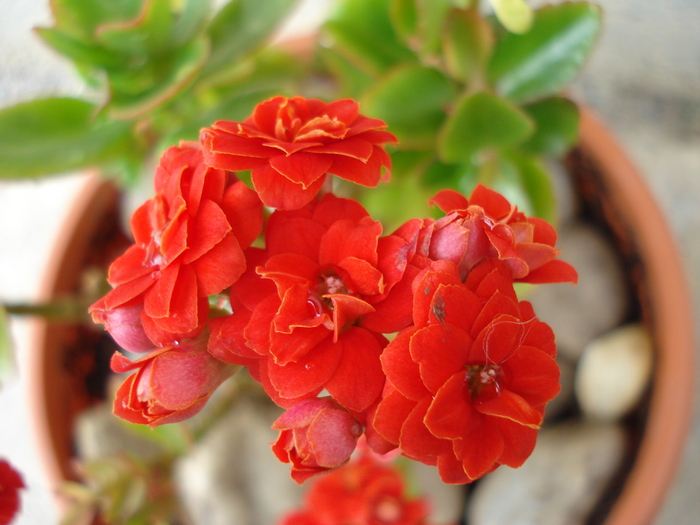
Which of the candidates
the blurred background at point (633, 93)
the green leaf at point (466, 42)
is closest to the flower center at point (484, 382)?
the green leaf at point (466, 42)

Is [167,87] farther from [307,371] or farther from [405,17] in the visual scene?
[307,371]

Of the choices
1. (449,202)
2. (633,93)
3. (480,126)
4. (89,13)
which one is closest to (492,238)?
(449,202)

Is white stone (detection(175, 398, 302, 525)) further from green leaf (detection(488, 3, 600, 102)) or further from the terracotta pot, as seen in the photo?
green leaf (detection(488, 3, 600, 102))

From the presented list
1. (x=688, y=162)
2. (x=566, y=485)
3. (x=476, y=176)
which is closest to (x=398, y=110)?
(x=476, y=176)

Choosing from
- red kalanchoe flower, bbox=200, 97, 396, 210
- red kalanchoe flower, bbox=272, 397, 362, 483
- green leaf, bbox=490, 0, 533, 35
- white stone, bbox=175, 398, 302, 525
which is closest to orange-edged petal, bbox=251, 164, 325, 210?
red kalanchoe flower, bbox=200, 97, 396, 210

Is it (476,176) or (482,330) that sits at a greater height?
(482,330)

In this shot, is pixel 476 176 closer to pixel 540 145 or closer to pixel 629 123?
pixel 540 145
